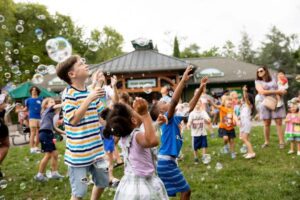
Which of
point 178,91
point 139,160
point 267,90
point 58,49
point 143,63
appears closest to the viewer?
point 139,160

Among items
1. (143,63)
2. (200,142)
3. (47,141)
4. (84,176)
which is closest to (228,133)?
(200,142)

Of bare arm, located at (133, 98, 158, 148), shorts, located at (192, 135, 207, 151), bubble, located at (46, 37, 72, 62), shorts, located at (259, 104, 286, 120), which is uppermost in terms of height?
bubble, located at (46, 37, 72, 62)

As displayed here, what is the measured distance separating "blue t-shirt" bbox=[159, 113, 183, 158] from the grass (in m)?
1.06

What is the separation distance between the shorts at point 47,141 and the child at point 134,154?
3346 millimetres

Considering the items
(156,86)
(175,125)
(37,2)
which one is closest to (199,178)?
(175,125)

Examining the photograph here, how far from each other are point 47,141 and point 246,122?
12.4 feet

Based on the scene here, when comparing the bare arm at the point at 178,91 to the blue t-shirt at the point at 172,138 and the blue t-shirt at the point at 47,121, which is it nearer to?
the blue t-shirt at the point at 172,138

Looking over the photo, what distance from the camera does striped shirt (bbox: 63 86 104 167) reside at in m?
3.43

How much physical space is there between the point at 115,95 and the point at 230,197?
75.9 inches

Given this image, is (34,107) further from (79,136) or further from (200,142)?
(79,136)

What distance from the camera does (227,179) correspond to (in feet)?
17.9

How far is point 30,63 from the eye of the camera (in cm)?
3631

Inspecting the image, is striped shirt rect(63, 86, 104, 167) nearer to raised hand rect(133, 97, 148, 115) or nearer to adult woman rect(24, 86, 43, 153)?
raised hand rect(133, 97, 148, 115)

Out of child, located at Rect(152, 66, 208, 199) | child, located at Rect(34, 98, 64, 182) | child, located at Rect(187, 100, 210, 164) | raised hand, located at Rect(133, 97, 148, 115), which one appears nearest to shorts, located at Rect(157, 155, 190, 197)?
child, located at Rect(152, 66, 208, 199)
